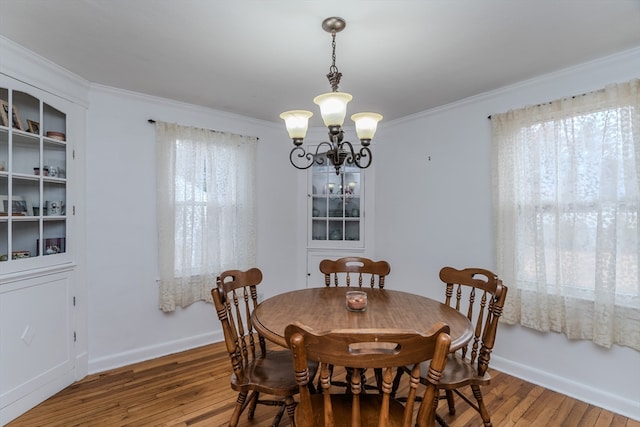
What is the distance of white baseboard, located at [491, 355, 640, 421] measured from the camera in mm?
2203

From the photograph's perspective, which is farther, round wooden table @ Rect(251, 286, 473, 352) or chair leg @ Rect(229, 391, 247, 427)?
chair leg @ Rect(229, 391, 247, 427)

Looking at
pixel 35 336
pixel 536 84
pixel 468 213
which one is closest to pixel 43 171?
pixel 35 336

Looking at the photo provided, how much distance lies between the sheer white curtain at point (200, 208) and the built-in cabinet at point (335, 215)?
79 centimetres

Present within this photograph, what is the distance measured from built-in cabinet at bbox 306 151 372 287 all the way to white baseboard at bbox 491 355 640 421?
1.85 m

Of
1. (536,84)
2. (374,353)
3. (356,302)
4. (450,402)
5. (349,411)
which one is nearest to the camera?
(374,353)

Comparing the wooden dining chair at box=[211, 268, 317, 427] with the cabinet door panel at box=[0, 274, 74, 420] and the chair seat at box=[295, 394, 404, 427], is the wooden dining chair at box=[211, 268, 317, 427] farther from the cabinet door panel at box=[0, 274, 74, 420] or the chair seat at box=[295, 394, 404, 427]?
the cabinet door panel at box=[0, 274, 74, 420]

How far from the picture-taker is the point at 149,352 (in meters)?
3.07

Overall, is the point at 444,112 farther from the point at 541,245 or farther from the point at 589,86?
the point at 541,245

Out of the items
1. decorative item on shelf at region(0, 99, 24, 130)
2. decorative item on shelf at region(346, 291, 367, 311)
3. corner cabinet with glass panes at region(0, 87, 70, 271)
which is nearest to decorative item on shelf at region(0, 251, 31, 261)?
corner cabinet with glass panes at region(0, 87, 70, 271)

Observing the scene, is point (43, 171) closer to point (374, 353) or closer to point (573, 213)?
point (374, 353)

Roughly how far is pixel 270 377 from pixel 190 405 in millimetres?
974

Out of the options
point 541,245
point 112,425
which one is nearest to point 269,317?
point 112,425

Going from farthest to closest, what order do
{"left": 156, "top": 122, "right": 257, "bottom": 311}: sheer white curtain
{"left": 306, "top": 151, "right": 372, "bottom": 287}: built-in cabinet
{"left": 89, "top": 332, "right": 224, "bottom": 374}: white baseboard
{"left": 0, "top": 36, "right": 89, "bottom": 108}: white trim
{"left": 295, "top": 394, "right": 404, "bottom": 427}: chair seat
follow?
{"left": 306, "top": 151, "right": 372, "bottom": 287}: built-in cabinet, {"left": 156, "top": 122, "right": 257, "bottom": 311}: sheer white curtain, {"left": 89, "top": 332, "right": 224, "bottom": 374}: white baseboard, {"left": 0, "top": 36, "right": 89, "bottom": 108}: white trim, {"left": 295, "top": 394, "right": 404, "bottom": 427}: chair seat

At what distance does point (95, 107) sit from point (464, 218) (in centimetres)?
357
